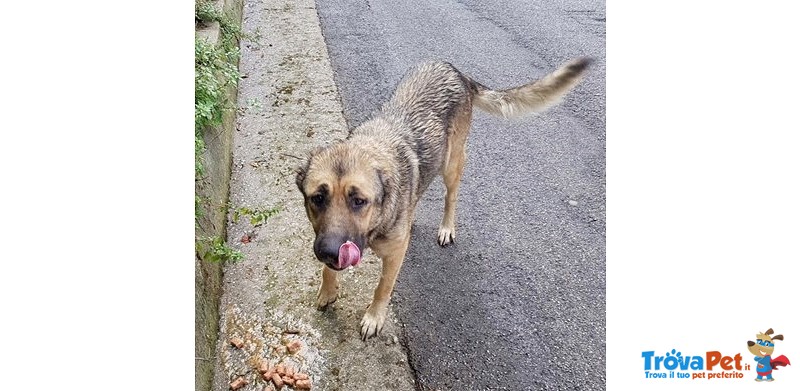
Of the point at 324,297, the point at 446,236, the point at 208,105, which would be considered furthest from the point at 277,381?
the point at 208,105

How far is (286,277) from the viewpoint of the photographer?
139 inches

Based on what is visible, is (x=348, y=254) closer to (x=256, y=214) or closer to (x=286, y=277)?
(x=286, y=277)

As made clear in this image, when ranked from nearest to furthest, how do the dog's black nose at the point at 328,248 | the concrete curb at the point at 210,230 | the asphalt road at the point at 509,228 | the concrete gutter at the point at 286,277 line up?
the dog's black nose at the point at 328,248
the concrete curb at the point at 210,230
the concrete gutter at the point at 286,277
the asphalt road at the point at 509,228

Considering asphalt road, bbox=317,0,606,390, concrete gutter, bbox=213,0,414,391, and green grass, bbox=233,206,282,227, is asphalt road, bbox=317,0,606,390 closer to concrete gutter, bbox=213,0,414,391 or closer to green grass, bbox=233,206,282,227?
concrete gutter, bbox=213,0,414,391

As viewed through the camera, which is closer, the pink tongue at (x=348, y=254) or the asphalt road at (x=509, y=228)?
the pink tongue at (x=348, y=254)

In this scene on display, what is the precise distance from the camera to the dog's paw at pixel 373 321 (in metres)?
→ 3.17

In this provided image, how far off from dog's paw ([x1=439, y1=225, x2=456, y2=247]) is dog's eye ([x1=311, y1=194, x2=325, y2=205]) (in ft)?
4.75

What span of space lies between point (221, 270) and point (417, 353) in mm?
1355

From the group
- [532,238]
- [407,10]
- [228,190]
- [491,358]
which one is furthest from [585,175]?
[407,10]
